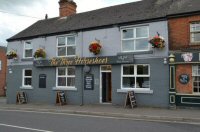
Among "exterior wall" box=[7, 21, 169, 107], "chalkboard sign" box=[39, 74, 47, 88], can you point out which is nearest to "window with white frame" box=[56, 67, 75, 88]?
"exterior wall" box=[7, 21, 169, 107]

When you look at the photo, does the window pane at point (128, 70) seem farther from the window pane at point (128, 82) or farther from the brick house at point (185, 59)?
the brick house at point (185, 59)

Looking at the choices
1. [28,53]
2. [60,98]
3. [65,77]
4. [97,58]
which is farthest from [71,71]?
[28,53]

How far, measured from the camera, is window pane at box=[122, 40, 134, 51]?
17.3 meters

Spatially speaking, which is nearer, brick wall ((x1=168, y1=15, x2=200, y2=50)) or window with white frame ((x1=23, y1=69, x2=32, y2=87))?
brick wall ((x1=168, y1=15, x2=200, y2=50))

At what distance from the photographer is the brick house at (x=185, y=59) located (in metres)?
14.8

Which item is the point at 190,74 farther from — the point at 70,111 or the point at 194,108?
the point at 70,111

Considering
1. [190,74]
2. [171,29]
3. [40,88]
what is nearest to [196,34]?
[171,29]

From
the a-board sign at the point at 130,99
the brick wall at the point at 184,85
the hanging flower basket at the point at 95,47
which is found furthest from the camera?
the hanging flower basket at the point at 95,47

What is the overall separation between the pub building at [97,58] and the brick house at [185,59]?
0.48m

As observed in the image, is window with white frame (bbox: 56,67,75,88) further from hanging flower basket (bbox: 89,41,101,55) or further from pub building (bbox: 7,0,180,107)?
hanging flower basket (bbox: 89,41,101,55)

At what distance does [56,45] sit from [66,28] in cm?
161

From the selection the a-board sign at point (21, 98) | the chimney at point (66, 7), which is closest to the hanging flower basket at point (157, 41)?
the chimney at point (66, 7)

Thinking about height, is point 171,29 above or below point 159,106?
above

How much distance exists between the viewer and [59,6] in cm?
2519
